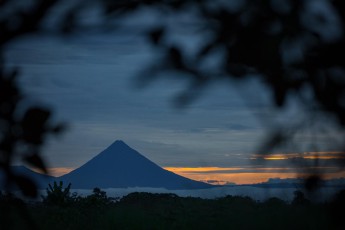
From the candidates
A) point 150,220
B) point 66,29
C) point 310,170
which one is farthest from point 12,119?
point 150,220

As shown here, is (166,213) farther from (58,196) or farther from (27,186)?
(27,186)

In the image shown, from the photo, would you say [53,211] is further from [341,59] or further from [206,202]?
[341,59]

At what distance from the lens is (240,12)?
6.53 feet

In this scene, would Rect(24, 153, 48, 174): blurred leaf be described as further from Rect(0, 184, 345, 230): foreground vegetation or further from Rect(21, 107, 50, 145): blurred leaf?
Rect(0, 184, 345, 230): foreground vegetation

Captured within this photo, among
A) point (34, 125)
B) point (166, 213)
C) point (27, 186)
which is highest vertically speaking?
point (34, 125)

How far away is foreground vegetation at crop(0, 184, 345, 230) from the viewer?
7.45ft

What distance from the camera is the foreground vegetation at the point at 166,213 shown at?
227 cm

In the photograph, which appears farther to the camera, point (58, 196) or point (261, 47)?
point (58, 196)

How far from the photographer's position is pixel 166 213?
9117 millimetres

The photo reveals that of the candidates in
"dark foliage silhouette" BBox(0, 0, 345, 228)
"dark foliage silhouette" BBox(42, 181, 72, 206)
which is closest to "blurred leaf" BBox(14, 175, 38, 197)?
"dark foliage silhouette" BBox(0, 0, 345, 228)

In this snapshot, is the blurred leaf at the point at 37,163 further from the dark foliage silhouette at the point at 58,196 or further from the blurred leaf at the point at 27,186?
the dark foliage silhouette at the point at 58,196

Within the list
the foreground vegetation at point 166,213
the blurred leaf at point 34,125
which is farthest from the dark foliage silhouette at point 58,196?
the blurred leaf at point 34,125

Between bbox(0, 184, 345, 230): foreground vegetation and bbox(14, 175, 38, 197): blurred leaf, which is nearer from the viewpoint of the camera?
bbox(14, 175, 38, 197): blurred leaf

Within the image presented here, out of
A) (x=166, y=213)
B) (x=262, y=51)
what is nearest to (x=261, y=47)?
(x=262, y=51)
